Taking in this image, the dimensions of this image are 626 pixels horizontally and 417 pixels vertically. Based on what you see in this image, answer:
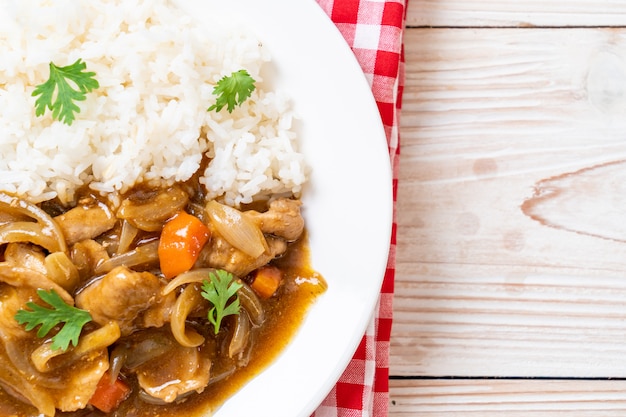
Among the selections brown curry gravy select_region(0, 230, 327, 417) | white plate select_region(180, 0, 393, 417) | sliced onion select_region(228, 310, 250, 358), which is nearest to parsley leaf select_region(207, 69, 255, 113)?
white plate select_region(180, 0, 393, 417)

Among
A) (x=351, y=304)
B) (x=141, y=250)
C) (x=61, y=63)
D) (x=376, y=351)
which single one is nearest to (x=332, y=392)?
(x=376, y=351)

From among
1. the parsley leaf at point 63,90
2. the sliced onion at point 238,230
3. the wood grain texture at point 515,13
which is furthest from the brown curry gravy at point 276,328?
the wood grain texture at point 515,13

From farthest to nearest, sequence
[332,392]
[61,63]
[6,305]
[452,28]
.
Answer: [452,28]
[332,392]
[61,63]
[6,305]

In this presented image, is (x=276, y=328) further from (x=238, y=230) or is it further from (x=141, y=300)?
(x=141, y=300)

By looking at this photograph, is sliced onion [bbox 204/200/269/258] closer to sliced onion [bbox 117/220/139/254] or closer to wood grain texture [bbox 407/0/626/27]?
sliced onion [bbox 117/220/139/254]

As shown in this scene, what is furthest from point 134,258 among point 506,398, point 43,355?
point 506,398

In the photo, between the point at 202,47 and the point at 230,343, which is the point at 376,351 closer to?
the point at 230,343

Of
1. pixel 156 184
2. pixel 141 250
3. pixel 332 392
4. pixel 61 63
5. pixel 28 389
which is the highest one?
pixel 61 63

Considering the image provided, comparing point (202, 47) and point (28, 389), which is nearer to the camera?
point (28, 389)

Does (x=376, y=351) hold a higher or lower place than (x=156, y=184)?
lower
